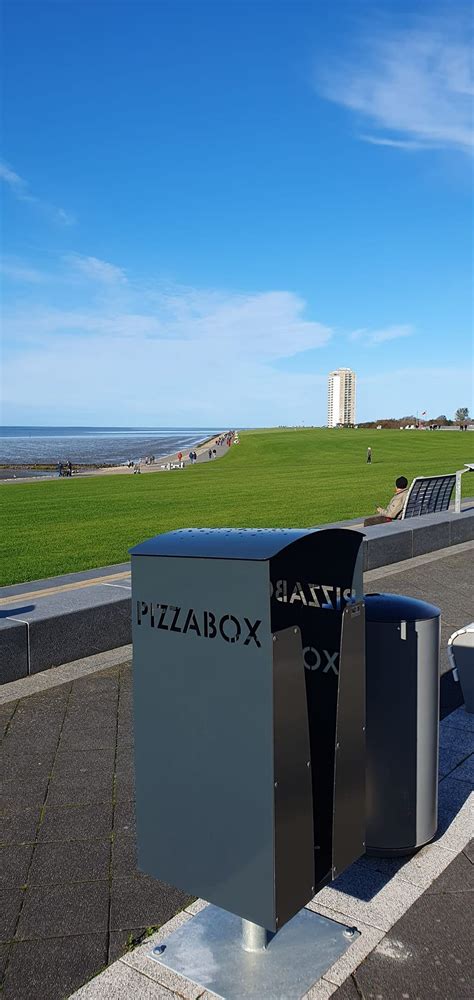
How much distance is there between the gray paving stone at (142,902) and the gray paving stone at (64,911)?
43 millimetres

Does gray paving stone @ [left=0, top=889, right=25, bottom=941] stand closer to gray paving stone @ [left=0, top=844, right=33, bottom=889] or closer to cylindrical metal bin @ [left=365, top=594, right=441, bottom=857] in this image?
gray paving stone @ [left=0, top=844, right=33, bottom=889]

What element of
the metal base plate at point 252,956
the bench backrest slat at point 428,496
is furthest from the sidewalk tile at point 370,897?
the bench backrest slat at point 428,496

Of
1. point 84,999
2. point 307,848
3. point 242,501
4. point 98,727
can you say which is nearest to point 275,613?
point 307,848

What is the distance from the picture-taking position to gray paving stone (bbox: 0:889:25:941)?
2990 millimetres

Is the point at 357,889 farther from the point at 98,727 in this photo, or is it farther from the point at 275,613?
the point at 98,727

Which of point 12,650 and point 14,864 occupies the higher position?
point 12,650

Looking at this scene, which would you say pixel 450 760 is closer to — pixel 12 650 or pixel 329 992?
pixel 329 992

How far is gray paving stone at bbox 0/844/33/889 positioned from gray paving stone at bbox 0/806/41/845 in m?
0.06

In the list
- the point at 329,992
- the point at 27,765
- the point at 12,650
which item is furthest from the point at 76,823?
the point at 12,650

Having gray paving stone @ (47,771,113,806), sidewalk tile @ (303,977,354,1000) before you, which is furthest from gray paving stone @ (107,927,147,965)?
gray paving stone @ (47,771,113,806)

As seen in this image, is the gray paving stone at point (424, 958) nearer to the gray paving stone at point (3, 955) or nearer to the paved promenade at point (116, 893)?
the paved promenade at point (116, 893)

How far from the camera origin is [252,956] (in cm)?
289

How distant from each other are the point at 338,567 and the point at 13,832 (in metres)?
2.06

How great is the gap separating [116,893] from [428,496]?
10.3 meters
